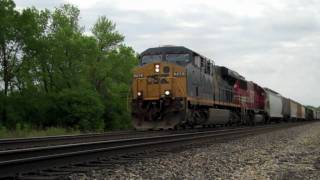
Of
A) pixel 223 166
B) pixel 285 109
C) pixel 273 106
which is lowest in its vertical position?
pixel 223 166

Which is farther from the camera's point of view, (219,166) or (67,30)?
(67,30)

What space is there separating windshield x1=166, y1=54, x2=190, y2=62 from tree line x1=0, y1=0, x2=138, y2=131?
1316cm

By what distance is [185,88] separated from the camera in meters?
21.1

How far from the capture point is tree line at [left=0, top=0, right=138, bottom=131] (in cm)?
3906

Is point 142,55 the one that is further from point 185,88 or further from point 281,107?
point 281,107

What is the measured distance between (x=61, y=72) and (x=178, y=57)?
87.3 feet

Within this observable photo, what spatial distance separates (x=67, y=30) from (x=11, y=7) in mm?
8569

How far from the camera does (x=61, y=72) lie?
4691 centimetres

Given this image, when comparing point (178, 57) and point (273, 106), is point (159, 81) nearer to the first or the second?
point (178, 57)

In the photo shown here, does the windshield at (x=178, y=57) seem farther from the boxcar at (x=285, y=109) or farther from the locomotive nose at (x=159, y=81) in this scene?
the boxcar at (x=285, y=109)

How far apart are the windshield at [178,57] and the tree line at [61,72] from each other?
43.2 ft

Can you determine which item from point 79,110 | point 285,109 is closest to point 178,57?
point 79,110

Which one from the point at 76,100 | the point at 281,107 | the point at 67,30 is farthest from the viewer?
the point at 281,107

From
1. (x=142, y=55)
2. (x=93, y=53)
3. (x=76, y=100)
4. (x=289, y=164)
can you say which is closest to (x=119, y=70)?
(x=93, y=53)
